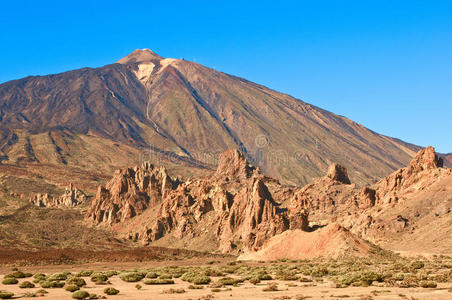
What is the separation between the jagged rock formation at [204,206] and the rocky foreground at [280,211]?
→ 0.22 m

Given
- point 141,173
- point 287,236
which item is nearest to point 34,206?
point 141,173

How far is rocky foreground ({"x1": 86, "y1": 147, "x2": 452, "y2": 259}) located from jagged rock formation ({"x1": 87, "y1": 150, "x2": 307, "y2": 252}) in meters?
0.22

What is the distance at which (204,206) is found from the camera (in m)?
129

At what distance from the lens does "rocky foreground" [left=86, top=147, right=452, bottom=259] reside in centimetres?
8731

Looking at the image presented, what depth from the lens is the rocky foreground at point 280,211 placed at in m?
87.3

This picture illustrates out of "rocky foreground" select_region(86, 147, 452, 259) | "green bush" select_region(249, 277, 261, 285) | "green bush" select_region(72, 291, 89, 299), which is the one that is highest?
"rocky foreground" select_region(86, 147, 452, 259)

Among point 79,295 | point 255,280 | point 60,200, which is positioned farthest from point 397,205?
point 60,200

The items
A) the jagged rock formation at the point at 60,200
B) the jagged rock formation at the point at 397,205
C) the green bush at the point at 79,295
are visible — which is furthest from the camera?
the jagged rock formation at the point at 60,200

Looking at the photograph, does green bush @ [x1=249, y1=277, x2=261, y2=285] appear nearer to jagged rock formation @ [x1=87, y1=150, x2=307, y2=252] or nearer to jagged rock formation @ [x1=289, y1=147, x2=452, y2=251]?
jagged rock formation @ [x1=289, y1=147, x2=452, y2=251]

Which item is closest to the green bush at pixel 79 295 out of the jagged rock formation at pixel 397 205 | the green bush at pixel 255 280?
the green bush at pixel 255 280

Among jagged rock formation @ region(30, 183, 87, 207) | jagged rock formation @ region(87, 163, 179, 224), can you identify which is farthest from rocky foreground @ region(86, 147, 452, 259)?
jagged rock formation @ region(30, 183, 87, 207)

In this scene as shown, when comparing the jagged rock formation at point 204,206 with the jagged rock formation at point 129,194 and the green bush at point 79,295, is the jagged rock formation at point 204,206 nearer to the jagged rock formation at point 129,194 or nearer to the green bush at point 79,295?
the jagged rock formation at point 129,194

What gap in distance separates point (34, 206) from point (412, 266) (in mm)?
149055

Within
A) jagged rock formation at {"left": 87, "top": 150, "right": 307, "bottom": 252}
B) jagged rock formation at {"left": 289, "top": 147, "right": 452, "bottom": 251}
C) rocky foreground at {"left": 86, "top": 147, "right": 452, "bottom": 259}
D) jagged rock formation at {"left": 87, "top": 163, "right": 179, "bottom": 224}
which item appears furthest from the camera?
jagged rock formation at {"left": 87, "top": 163, "right": 179, "bottom": 224}
